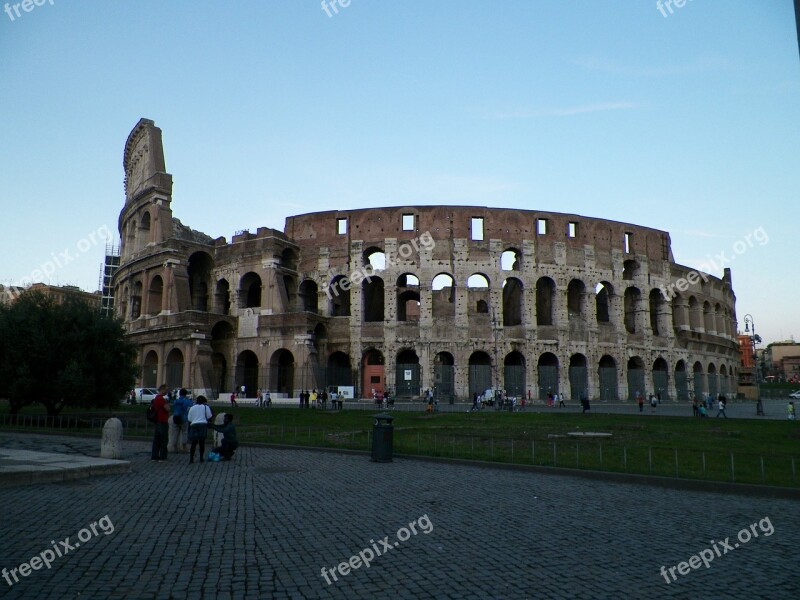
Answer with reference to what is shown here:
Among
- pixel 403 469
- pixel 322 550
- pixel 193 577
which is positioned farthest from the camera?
pixel 403 469

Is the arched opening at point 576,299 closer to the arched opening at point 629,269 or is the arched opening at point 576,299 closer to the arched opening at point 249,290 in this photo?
Result: the arched opening at point 629,269

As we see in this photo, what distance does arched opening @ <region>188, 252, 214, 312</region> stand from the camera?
156ft

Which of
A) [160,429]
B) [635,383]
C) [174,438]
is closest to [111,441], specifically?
[160,429]

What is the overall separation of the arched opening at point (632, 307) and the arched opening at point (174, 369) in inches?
1382

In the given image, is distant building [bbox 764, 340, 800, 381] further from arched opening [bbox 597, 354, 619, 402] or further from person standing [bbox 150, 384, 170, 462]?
person standing [bbox 150, 384, 170, 462]

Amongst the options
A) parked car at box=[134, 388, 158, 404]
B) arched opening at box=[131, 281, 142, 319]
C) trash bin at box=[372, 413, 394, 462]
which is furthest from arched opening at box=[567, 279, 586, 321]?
arched opening at box=[131, 281, 142, 319]

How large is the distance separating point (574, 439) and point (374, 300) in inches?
1208

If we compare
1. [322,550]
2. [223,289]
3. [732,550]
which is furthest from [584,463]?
[223,289]

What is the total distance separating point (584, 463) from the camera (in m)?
12.0

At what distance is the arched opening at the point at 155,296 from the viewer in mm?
45438

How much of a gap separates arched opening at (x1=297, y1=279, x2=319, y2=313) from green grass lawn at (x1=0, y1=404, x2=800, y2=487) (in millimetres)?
17737

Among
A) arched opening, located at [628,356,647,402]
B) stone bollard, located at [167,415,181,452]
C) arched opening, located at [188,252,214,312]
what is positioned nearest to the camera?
stone bollard, located at [167,415,181,452]

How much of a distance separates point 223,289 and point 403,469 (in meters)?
37.8

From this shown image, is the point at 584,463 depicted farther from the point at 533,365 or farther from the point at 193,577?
the point at 533,365
